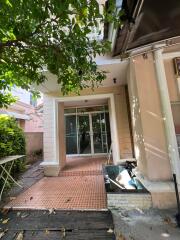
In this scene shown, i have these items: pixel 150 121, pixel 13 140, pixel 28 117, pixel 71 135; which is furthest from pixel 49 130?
Result: pixel 28 117

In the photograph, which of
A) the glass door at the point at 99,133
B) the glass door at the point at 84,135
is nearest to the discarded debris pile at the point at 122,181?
the glass door at the point at 99,133

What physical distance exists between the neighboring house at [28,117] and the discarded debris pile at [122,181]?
5.38 m

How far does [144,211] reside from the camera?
2.92 meters

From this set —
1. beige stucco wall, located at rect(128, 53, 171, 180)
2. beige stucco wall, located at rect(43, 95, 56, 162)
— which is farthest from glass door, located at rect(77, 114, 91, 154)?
beige stucco wall, located at rect(128, 53, 171, 180)

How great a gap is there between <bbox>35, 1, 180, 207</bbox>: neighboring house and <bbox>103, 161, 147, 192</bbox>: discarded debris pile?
19 centimetres

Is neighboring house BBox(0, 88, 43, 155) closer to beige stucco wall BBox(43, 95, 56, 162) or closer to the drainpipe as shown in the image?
beige stucco wall BBox(43, 95, 56, 162)

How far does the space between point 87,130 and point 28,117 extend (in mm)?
5875

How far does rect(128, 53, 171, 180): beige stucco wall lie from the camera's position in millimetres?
3486

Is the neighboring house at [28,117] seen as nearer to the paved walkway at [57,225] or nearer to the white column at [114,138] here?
the white column at [114,138]

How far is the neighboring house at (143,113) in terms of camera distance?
11.3ft

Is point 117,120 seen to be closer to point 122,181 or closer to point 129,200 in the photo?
point 122,181

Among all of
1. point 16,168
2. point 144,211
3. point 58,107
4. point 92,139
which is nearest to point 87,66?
point 144,211

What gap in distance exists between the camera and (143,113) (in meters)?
3.67

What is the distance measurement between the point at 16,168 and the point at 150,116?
201 inches
